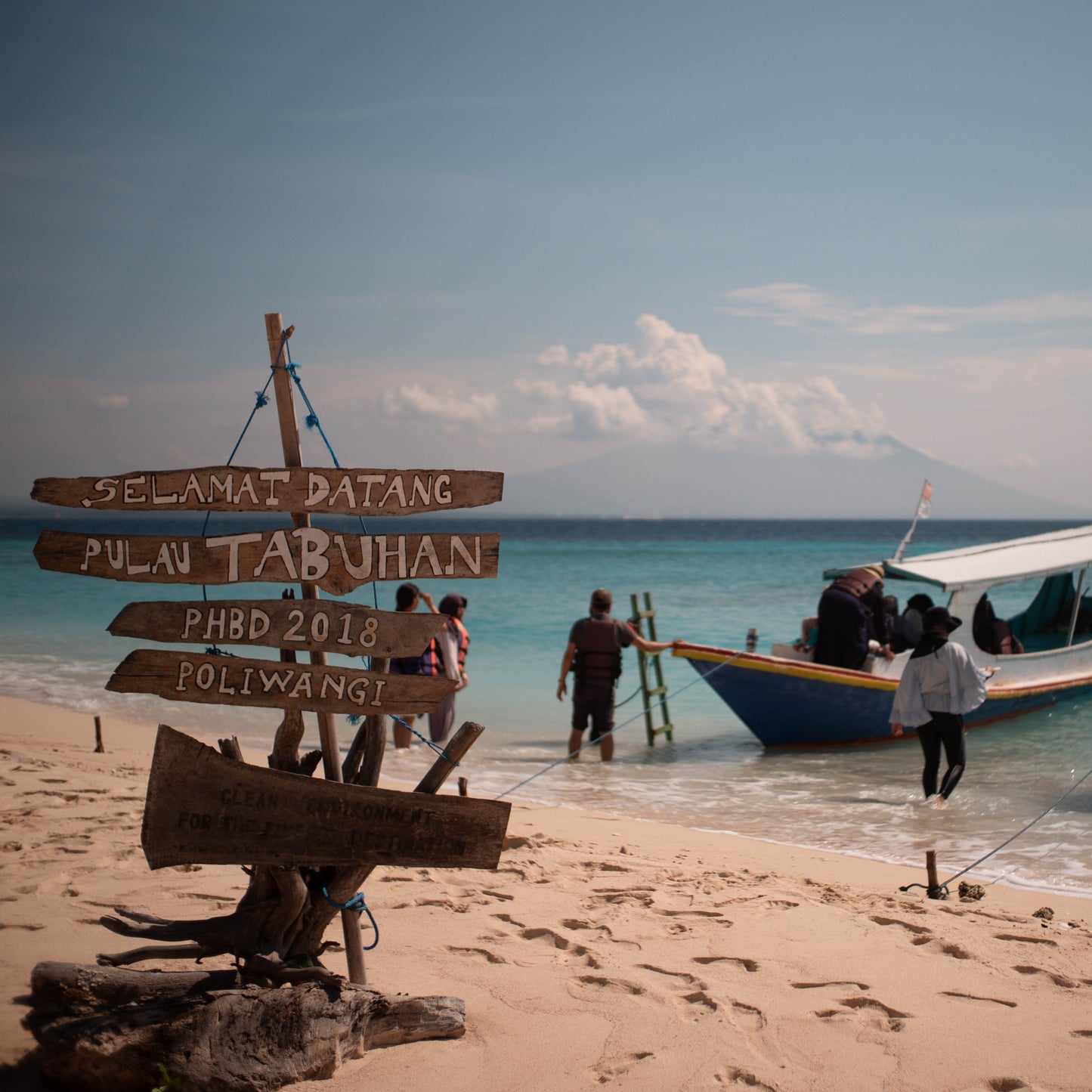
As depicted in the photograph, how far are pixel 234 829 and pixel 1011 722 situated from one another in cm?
1096

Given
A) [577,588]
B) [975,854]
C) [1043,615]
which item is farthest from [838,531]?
[975,854]

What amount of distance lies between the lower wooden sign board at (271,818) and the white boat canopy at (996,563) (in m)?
8.24

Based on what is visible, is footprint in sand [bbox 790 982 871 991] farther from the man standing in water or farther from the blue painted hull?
the blue painted hull

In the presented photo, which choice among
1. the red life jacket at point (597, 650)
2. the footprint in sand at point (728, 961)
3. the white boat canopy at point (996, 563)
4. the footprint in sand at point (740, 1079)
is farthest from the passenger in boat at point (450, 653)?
the footprint in sand at point (740, 1079)

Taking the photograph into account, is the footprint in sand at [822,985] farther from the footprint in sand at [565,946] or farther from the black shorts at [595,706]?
the black shorts at [595,706]

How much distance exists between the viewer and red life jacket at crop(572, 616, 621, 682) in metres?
9.49

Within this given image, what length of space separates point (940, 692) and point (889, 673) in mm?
2726

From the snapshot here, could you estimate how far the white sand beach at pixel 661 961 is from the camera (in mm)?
3422

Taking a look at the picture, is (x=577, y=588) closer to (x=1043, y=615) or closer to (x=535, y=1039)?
(x=1043, y=615)

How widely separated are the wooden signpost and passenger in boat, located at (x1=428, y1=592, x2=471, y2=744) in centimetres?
520

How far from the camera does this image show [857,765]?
998 centimetres

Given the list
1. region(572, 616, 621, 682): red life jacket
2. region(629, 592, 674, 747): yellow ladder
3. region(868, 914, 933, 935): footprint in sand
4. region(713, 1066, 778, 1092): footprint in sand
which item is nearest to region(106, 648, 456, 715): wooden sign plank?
region(713, 1066, 778, 1092): footprint in sand

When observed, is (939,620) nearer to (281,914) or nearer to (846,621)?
(846,621)

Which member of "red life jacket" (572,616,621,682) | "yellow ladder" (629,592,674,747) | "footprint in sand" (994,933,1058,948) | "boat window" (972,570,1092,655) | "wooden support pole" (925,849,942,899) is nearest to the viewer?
"footprint in sand" (994,933,1058,948)
